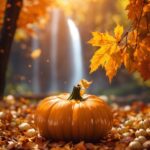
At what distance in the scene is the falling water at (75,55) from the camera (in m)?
20.7

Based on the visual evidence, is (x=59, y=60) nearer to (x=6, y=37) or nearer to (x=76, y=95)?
(x=6, y=37)

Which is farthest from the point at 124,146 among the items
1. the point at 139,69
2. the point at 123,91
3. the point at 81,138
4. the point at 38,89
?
the point at 38,89

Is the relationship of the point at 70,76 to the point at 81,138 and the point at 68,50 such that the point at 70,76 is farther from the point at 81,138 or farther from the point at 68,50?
the point at 81,138

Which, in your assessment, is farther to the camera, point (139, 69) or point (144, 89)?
point (144, 89)

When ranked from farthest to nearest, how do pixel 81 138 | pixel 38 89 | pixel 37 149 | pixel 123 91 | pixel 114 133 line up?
1. pixel 38 89
2. pixel 123 91
3. pixel 114 133
4. pixel 81 138
5. pixel 37 149

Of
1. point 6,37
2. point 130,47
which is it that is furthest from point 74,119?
point 6,37

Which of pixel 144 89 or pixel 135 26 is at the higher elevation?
pixel 135 26

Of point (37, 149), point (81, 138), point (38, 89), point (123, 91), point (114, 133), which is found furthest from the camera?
point (38, 89)

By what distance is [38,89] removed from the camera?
67.4 feet

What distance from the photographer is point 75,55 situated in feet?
69.5

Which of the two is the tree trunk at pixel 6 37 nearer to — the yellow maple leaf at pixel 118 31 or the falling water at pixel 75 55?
the yellow maple leaf at pixel 118 31

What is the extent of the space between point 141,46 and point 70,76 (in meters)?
17.0

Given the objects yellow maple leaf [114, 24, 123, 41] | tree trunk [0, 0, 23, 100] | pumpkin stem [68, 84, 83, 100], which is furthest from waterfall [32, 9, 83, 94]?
yellow maple leaf [114, 24, 123, 41]

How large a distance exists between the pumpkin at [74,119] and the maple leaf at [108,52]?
425 mm
